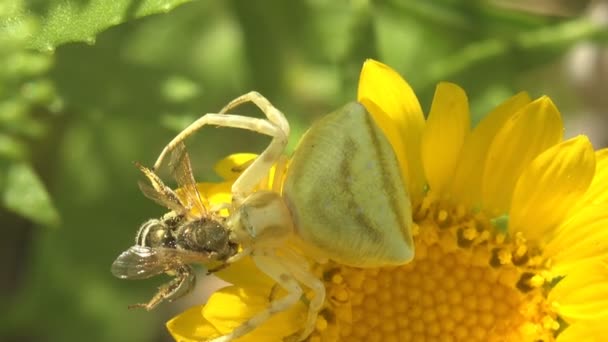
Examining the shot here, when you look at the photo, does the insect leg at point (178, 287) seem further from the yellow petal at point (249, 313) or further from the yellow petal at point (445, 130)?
the yellow petal at point (445, 130)

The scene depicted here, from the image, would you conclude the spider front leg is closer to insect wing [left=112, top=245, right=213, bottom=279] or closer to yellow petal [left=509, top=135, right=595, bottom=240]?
insect wing [left=112, top=245, right=213, bottom=279]

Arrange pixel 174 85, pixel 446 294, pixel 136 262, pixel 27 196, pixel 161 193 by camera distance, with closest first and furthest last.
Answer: pixel 136 262, pixel 161 193, pixel 446 294, pixel 27 196, pixel 174 85

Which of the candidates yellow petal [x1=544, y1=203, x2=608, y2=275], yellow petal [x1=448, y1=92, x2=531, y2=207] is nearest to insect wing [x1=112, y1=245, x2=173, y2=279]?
yellow petal [x1=448, y1=92, x2=531, y2=207]

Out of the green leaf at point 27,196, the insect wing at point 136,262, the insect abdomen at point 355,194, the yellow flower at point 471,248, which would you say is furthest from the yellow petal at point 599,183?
the green leaf at point 27,196

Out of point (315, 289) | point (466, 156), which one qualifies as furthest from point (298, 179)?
point (466, 156)

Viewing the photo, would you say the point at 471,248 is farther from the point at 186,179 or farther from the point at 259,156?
the point at 186,179

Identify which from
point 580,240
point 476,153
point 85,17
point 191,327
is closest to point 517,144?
point 476,153
